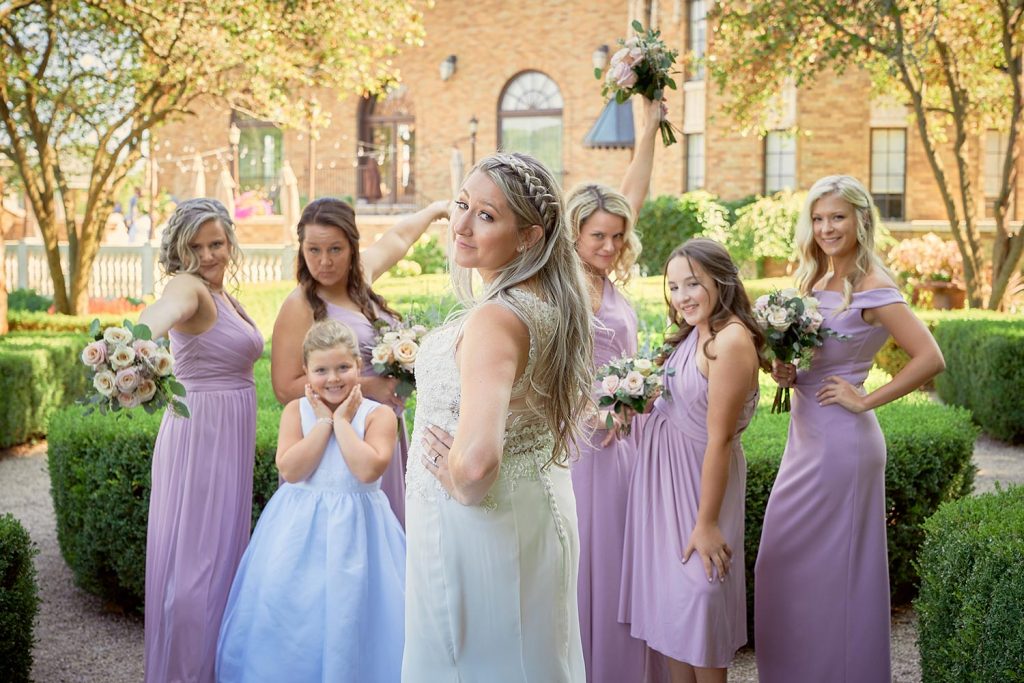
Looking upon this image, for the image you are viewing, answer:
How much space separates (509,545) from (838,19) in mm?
13574

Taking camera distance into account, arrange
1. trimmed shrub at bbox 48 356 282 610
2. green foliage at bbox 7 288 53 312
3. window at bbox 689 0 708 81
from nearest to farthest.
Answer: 1. trimmed shrub at bbox 48 356 282 610
2. green foliage at bbox 7 288 53 312
3. window at bbox 689 0 708 81

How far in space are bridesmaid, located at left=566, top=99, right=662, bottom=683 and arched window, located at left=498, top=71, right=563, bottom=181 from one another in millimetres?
26603

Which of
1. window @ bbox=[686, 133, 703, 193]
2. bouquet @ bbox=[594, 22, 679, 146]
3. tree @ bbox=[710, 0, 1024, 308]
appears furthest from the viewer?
window @ bbox=[686, 133, 703, 193]

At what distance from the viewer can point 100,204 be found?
15883mm

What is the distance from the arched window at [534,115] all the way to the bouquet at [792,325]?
2667 cm

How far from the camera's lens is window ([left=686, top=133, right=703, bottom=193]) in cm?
2645

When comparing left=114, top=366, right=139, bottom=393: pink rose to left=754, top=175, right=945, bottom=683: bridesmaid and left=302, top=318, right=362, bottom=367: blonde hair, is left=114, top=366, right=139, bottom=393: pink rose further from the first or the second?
left=754, top=175, right=945, bottom=683: bridesmaid

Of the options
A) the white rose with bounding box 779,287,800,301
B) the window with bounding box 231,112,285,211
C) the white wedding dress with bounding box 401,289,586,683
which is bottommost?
the white wedding dress with bounding box 401,289,586,683

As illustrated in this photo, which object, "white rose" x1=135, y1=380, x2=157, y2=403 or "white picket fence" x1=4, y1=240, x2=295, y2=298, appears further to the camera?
"white picket fence" x1=4, y1=240, x2=295, y2=298

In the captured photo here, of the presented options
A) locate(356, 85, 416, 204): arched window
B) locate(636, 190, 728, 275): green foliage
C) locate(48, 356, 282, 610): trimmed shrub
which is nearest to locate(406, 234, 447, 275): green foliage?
locate(636, 190, 728, 275): green foliage

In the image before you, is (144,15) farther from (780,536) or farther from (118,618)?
(780,536)

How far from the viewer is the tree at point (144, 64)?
13.6 metres

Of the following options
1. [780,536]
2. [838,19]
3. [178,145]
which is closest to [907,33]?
[838,19]

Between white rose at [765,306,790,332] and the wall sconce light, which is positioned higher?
the wall sconce light
